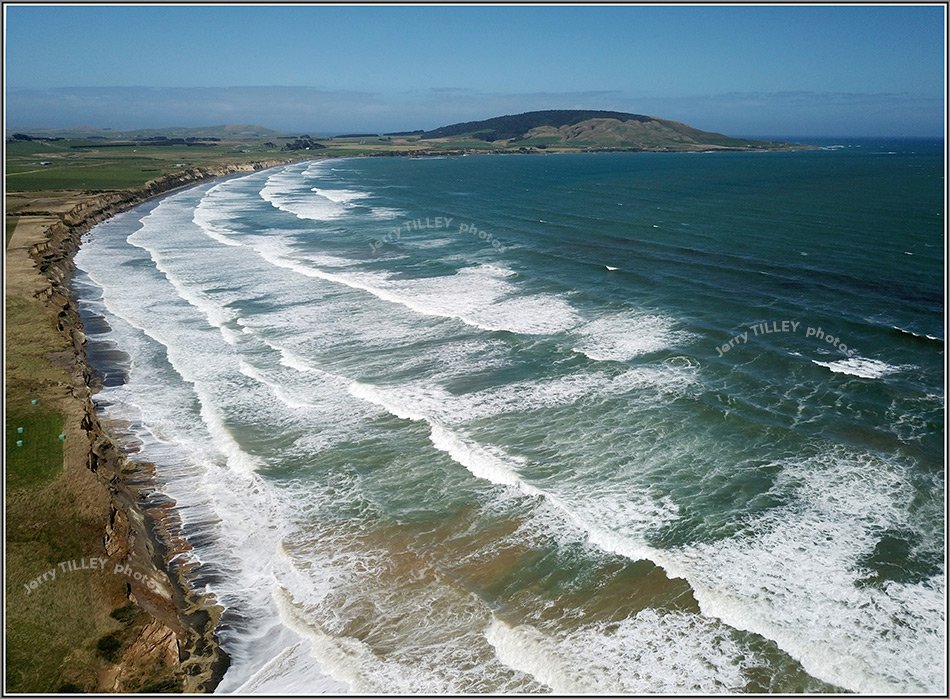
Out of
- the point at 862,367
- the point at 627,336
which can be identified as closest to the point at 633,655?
the point at 862,367

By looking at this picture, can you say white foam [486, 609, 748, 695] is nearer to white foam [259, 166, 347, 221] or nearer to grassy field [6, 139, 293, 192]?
white foam [259, 166, 347, 221]

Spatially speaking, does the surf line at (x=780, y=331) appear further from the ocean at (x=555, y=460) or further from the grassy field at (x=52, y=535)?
the grassy field at (x=52, y=535)

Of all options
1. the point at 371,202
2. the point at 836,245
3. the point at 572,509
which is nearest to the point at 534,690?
the point at 572,509

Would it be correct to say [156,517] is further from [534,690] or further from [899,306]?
[899,306]

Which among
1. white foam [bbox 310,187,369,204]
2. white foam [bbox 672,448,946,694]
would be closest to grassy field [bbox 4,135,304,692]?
white foam [bbox 672,448,946,694]

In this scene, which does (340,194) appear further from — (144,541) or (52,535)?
(52,535)

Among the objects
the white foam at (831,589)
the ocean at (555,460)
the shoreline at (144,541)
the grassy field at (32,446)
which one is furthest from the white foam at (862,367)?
the grassy field at (32,446)
